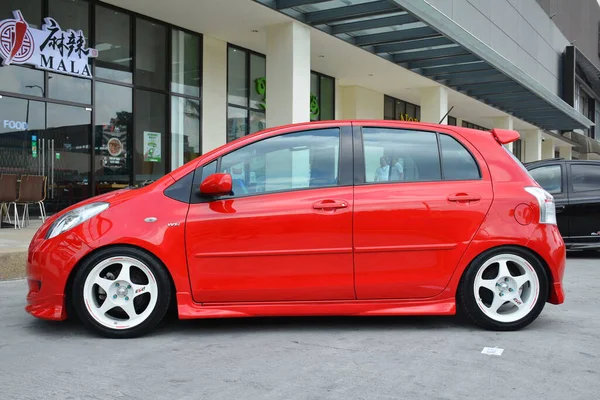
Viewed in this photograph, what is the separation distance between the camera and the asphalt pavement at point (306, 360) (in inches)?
124

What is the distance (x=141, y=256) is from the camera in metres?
4.14

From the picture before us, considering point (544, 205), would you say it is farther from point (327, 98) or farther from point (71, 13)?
point (327, 98)

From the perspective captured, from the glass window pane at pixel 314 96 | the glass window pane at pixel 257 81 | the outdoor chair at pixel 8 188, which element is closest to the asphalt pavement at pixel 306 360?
the outdoor chair at pixel 8 188

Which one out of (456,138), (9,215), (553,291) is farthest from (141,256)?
Result: (9,215)

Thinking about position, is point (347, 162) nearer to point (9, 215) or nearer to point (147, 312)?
point (147, 312)

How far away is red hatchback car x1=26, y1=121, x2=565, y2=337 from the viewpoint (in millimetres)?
4172

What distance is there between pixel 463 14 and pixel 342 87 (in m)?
4.59

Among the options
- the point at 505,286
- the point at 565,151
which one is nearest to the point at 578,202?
the point at 505,286

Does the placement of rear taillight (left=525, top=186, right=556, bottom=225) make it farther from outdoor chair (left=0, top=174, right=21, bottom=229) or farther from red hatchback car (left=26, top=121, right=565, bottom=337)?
outdoor chair (left=0, top=174, right=21, bottom=229)

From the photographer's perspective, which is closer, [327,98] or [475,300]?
[475,300]

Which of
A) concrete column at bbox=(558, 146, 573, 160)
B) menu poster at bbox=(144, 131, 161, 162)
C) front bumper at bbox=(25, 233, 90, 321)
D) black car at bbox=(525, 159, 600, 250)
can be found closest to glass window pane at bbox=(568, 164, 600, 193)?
black car at bbox=(525, 159, 600, 250)

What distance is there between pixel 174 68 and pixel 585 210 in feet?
30.4

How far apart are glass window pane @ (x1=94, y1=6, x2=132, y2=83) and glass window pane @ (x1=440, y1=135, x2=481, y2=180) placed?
376 inches

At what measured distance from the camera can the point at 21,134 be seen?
11.1 metres
